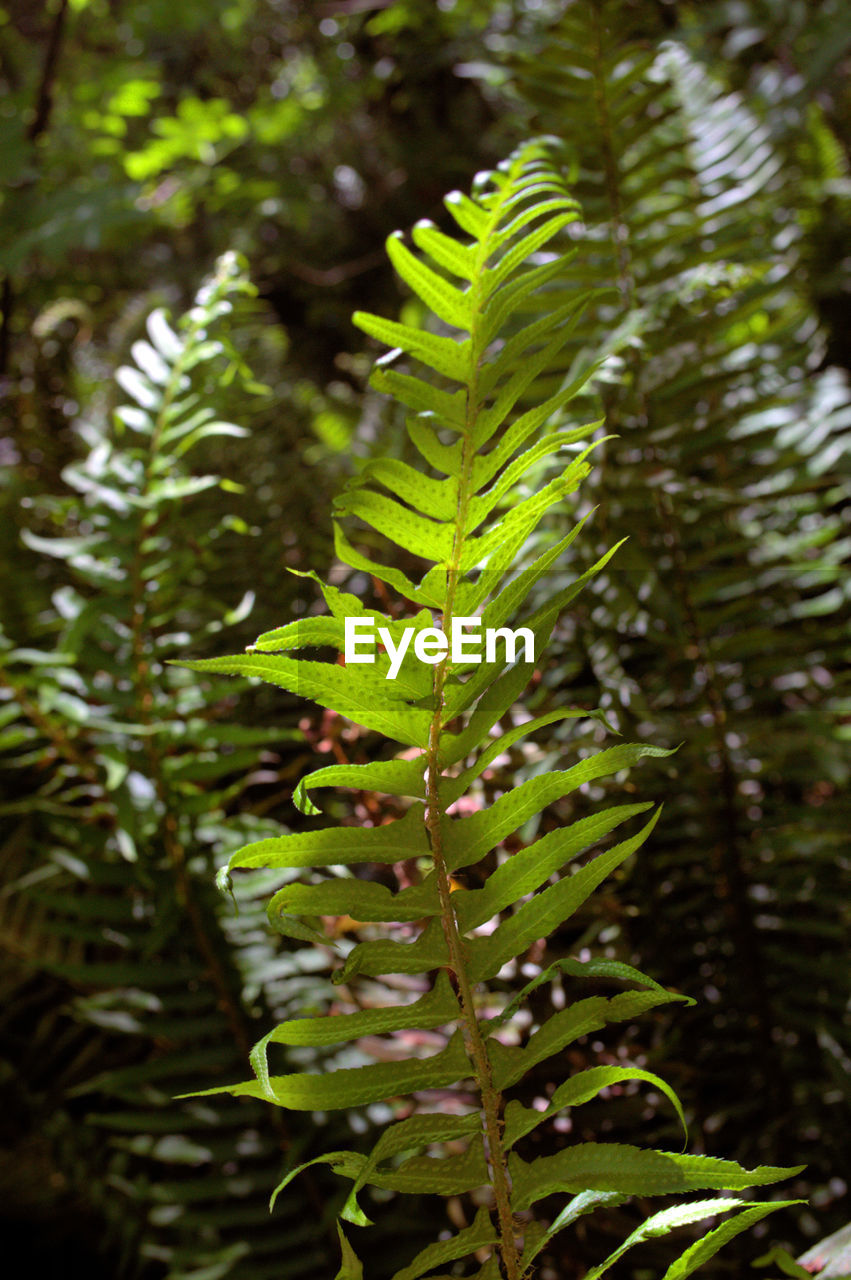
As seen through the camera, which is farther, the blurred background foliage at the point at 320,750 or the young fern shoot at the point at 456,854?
the blurred background foliage at the point at 320,750

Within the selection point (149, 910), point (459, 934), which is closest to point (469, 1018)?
point (459, 934)

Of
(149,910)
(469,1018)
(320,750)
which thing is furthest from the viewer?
(149,910)

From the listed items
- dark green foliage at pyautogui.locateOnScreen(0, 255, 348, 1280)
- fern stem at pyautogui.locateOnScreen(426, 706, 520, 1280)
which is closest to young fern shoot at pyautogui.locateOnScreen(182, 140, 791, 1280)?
fern stem at pyautogui.locateOnScreen(426, 706, 520, 1280)

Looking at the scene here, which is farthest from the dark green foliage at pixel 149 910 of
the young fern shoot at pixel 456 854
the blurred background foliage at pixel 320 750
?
the young fern shoot at pixel 456 854

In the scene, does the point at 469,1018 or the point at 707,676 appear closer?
the point at 469,1018

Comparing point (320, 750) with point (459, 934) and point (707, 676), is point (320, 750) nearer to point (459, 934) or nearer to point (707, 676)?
point (459, 934)

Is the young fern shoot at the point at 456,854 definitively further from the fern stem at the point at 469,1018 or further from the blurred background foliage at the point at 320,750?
the blurred background foliage at the point at 320,750

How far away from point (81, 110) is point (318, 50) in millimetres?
843

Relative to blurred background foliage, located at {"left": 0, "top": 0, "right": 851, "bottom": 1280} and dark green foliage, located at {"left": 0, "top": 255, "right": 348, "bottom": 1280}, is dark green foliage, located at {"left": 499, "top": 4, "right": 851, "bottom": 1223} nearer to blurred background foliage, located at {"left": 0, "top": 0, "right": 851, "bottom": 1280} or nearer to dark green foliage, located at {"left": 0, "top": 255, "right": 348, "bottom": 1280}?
blurred background foliage, located at {"left": 0, "top": 0, "right": 851, "bottom": 1280}

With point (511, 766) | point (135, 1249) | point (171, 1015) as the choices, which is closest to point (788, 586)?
point (511, 766)

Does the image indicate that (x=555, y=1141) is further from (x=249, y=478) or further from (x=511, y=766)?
(x=249, y=478)

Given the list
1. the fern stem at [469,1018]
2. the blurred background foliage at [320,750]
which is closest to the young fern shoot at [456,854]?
the fern stem at [469,1018]

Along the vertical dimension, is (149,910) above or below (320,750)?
below

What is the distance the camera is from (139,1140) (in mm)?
700
